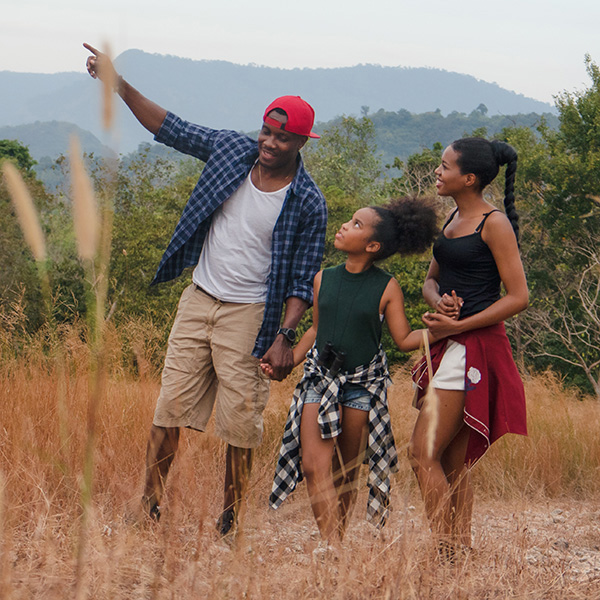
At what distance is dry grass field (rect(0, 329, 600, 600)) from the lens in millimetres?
2137

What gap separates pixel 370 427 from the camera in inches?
124

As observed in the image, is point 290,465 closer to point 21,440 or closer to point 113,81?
point 21,440

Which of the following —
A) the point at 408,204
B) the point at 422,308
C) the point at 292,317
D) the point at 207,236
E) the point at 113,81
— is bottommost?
the point at 422,308

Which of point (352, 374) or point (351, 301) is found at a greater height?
point (351, 301)

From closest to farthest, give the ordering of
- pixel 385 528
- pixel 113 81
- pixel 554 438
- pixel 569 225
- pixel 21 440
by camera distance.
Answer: pixel 113 81 → pixel 385 528 → pixel 21 440 → pixel 554 438 → pixel 569 225

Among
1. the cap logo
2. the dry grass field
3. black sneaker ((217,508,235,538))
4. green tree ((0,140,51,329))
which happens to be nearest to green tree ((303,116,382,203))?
green tree ((0,140,51,329))

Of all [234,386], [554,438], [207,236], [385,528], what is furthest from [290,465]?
[554,438]

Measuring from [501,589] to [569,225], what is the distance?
1409 centimetres

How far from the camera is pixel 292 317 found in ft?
10.8

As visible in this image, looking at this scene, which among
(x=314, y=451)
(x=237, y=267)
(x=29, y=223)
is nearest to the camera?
(x=29, y=223)

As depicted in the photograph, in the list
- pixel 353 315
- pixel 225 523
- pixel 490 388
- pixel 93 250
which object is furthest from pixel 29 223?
pixel 225 523

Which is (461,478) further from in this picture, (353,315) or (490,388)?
(353,315)

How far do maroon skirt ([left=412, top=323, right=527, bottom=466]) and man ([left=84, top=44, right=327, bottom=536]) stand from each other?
74cm

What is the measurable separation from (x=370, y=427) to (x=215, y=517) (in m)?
0.99
